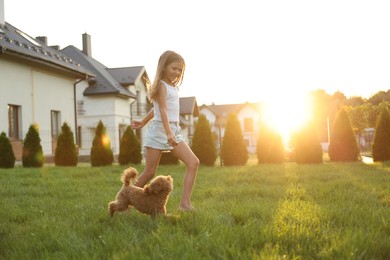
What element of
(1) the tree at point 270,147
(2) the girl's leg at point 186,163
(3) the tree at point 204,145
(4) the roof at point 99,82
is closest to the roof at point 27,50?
(4) the roof at point 99,82

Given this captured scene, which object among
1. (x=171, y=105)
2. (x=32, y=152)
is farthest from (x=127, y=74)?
(x=171, y=105)

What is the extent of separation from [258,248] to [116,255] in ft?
3.28

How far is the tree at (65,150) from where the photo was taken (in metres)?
17.0

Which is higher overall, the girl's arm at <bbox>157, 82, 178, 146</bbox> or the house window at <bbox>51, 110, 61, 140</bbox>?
the house window at <bbox>51, 110, 61, 140</bbox>

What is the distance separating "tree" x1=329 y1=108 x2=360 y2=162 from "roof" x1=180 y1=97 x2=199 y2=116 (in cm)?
3694

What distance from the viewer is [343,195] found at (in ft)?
19.4

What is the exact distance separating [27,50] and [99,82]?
1236 centimetres

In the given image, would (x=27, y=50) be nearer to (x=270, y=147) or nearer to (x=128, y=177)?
(x=270, y=147)

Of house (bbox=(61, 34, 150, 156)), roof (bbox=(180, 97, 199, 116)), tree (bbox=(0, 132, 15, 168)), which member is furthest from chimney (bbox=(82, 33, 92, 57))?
tree (bbox=(0, 132, 15, 168))

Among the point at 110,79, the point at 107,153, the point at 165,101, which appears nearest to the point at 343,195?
the point at 165,101

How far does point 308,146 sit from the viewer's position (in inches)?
619

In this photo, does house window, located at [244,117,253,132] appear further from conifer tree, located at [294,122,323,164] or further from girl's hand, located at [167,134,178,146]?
girl's hand, located at [167,134,178,146]

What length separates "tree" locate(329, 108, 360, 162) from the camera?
15844mm

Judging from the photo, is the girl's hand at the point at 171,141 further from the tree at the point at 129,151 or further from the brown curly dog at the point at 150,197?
the tree at the point at 129,151
